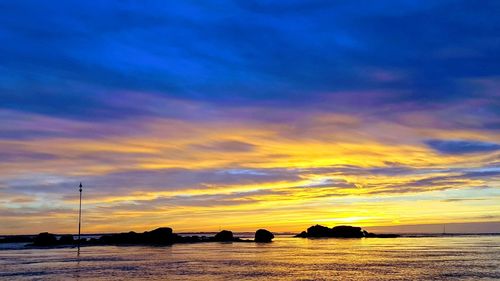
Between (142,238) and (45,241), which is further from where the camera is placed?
(142,238)

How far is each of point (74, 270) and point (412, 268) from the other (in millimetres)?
44079

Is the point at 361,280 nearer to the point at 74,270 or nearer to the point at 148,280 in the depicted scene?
the point at 148,280

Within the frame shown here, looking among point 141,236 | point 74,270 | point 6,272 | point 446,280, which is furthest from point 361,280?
point 141,236

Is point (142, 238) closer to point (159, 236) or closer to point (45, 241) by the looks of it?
point (159, 236)

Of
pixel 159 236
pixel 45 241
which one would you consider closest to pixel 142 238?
Result: pixel 159 236

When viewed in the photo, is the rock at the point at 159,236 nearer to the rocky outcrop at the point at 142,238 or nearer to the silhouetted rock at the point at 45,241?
the rocky outcrop at the point at 142,238

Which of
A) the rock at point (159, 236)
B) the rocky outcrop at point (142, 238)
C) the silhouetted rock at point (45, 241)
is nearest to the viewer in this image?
the silhouetted rock at point (45, 241)

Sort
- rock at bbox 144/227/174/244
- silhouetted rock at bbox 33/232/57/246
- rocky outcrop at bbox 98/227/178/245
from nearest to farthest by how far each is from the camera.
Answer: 1. silhouetted rock at bbox 33/232/57/246
2. rocky outcrop at bbox 98/227/178/245
3. rock at bbox 144/227/174/244

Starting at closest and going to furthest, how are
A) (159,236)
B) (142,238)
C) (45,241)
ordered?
(45,241)
(142,238)
(159,236)

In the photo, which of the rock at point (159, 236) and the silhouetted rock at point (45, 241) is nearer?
the silhouetted rock at point (45, 241)

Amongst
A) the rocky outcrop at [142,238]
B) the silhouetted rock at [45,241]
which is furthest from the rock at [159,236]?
the silhouetted rock at [45,241]

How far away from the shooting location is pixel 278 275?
194 feet

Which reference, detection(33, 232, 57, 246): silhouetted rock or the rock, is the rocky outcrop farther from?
detection(33, 232, 57, 246): silhouetted rock

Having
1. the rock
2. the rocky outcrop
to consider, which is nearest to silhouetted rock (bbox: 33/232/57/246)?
the rocky outcrop
